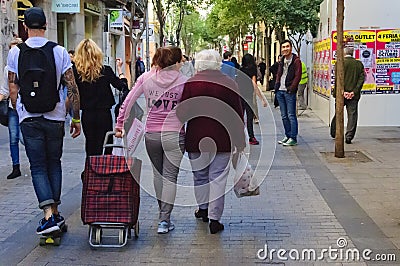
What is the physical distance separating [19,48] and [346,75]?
770cm

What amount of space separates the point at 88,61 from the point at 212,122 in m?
1.53

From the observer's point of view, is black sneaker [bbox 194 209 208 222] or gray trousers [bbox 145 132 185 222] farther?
black sneaker [bbox 194 209 208 222]

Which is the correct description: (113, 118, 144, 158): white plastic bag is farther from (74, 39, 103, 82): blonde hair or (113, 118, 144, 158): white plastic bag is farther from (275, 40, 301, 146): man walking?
(275, 40, 301, 146): man walking

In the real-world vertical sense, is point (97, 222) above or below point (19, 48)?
below

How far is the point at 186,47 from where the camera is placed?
81.4 m

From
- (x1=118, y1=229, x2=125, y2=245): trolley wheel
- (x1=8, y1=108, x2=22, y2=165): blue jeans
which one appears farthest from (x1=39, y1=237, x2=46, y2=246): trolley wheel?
(x1=8, y1=108, x2=22, y2=165): blue jeans

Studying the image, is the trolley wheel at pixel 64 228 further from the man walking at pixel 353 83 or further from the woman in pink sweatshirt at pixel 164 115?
the man walking at pixel 353 83

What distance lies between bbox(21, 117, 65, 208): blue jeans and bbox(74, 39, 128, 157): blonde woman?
784 millimetres

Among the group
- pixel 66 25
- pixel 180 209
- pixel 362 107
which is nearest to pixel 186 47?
pixel 66 25

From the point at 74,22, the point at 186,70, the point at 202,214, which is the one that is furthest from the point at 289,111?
the point at 74,22

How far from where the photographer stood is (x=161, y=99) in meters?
6.15

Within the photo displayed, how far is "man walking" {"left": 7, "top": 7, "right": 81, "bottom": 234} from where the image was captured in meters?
5.71

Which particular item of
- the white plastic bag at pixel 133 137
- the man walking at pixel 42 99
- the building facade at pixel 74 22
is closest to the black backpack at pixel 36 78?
the man walking at pixel 42 99

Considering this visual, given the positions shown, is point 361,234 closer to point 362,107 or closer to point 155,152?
point 155,152
